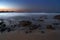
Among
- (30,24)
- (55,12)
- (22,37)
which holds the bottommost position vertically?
(22,37)

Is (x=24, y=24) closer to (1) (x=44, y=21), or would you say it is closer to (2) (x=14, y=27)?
(2) (x=14, y=27)

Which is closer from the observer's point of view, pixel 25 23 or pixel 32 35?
pixel 32 35

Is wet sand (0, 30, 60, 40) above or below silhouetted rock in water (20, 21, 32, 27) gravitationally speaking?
below

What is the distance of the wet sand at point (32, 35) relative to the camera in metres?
1.38

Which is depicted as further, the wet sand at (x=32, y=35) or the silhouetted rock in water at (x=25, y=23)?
the silhouetted rock in water at (x=25, y=23)

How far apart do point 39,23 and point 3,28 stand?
0.53 m

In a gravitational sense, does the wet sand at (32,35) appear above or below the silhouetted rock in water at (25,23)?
below

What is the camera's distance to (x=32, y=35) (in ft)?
4.72

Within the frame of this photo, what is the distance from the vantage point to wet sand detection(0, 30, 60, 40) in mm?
1379

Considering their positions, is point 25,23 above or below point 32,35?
above

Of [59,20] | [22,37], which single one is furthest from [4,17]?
[59,20]

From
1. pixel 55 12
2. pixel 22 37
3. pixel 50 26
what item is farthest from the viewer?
pixel 55 12

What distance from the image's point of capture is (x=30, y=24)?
64.6 inches

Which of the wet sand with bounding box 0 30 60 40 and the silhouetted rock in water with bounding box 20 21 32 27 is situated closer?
the wet sand with bounding box 0 30 60 40
